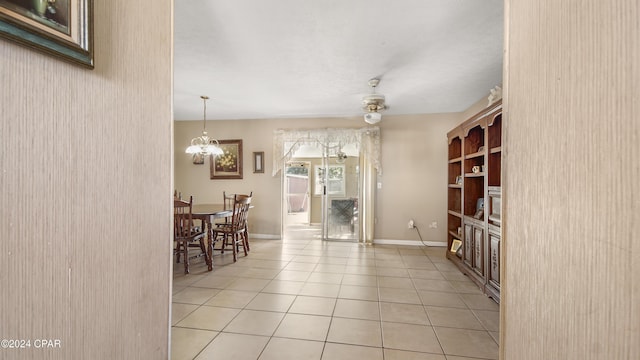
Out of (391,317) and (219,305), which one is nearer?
(391,317)

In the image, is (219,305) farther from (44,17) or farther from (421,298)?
(44,17)

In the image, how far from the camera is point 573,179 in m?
0.60

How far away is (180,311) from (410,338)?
200 cm

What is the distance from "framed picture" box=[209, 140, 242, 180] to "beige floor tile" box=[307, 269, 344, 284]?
3.14 m

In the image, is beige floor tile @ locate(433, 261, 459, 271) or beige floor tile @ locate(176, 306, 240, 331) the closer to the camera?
beige floor tile @ locate(176, 306, 240, 331)

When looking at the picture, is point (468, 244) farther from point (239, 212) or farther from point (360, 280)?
point (239, 212)

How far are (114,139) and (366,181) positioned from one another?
4712mm

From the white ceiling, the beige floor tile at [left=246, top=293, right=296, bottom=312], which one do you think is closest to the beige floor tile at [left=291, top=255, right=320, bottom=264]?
the beige floor tile at [left=246, top=293, right=296, bottom=312]

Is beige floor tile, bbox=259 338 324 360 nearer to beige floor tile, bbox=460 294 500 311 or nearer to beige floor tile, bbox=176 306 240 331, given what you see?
beige floor tile, bbox=176 306 240 331

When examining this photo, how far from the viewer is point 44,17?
2.08 feet

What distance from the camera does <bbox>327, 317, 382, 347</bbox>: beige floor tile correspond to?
2.00 metres

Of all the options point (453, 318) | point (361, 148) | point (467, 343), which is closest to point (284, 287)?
point (453, 318)

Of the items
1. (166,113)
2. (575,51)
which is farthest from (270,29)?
(575,51)

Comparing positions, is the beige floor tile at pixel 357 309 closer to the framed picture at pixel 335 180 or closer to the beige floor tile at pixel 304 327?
the beige floor tile at pixel 304 327
